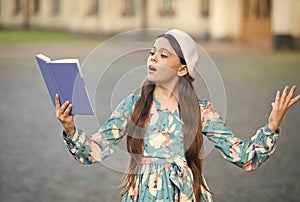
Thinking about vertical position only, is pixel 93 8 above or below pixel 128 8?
below

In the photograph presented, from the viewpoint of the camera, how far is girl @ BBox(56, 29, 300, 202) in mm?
4309

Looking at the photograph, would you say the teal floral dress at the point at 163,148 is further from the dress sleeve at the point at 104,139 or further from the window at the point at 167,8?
the window at the point at 167,8

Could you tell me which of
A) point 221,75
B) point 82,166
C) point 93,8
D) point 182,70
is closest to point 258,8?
point 93,8

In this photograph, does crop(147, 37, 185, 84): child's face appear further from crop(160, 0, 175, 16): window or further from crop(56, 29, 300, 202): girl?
crop(160, 0, 175, 16): window

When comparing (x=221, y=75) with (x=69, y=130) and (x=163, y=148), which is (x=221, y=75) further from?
(x=69, y=130)

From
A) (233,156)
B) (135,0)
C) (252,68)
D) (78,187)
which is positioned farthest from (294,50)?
(233,156)

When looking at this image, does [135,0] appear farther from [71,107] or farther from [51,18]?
[71,107]

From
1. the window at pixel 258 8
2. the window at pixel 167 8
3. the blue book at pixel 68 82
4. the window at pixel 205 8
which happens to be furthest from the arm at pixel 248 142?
the window at pixel 167 8

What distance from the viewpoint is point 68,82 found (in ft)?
13.6

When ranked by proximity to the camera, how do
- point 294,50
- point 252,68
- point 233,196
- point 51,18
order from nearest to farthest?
point 233,196 < point 252,68 < point 294,50 < point 51,18

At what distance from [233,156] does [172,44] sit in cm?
53

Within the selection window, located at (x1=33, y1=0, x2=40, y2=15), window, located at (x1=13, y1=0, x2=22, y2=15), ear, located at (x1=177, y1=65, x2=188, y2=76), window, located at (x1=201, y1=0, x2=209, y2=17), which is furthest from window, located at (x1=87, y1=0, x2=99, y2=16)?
ear, located at (x1=177, y1=65, x2=188, y2=76)

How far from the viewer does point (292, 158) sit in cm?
1015

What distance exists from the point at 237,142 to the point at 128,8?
40.1 metres
